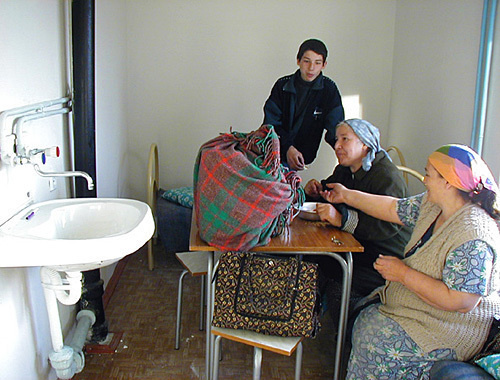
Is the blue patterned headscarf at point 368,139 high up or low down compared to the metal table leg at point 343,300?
up

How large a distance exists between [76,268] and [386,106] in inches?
120

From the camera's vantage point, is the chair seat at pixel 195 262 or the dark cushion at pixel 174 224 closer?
the chair seat at pixel 195 262

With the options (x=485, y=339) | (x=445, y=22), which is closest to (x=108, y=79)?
(x=445, y=22)

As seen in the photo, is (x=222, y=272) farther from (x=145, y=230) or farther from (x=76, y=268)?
(x=76, y=268)

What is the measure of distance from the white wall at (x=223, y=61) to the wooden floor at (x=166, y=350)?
127 centimetres

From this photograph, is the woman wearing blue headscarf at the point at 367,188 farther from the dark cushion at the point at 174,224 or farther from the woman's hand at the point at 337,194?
the dark cushion at the point at 174,224

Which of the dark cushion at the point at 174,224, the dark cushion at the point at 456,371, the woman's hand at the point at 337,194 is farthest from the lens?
the dark cushion at the point at 174,224

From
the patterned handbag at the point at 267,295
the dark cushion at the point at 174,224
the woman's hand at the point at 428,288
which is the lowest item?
the dark cushion at the point at 174,224

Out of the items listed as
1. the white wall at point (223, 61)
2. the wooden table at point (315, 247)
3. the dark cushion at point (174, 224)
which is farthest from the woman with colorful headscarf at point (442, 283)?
the white wall at point (223, 61)

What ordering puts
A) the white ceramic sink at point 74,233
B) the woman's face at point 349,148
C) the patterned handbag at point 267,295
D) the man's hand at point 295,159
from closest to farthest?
the white ceramic sink at point 74,233 < the patterned handbag at point 267,295 < the woman's face at point 349,148 < the man's hand at point 295,159

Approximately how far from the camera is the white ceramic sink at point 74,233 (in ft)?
4.68

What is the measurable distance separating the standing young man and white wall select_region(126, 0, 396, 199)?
0.91 metres

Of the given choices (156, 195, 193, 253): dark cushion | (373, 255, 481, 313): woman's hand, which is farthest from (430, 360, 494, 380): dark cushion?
(156, 195, 193, 253): dark cushion

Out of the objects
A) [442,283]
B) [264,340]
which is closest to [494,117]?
[442,283]
